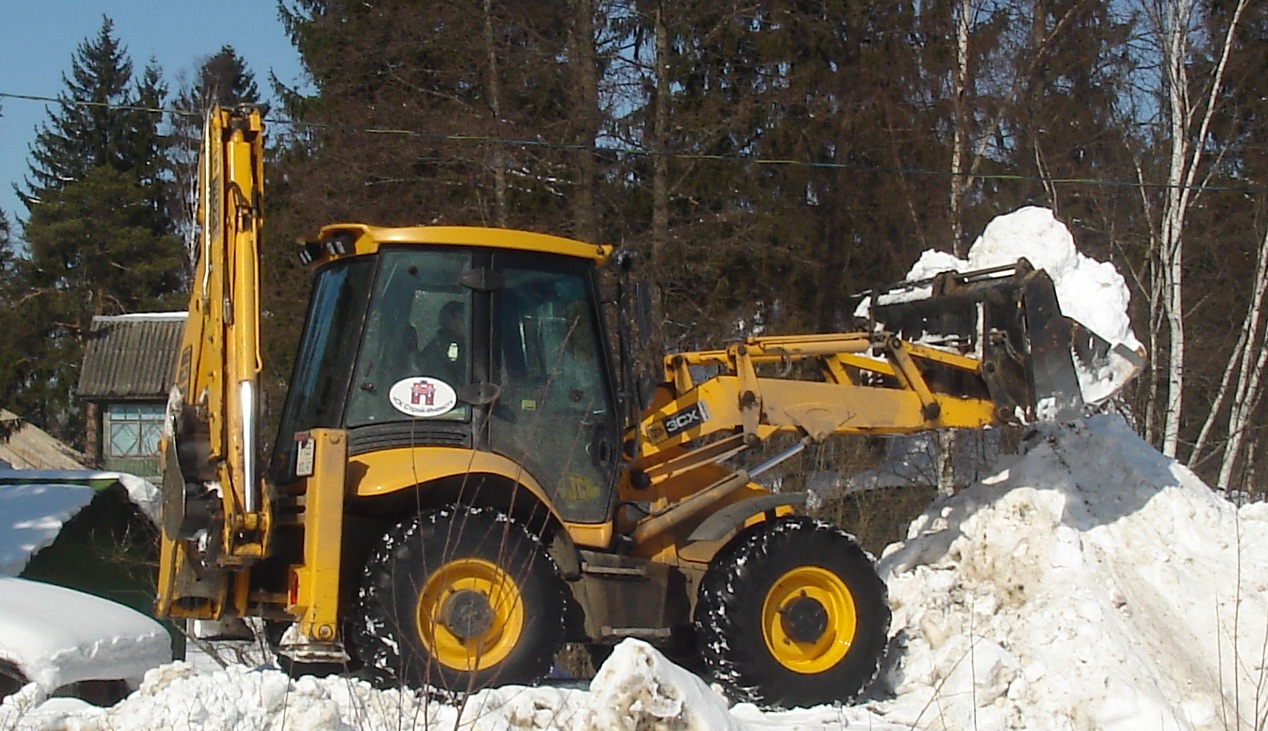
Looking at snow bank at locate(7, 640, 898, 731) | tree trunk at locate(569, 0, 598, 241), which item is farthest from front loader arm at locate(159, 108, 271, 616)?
tree trunk at locate(569, 0, 598, 241)

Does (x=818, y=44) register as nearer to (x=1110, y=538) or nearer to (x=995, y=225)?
(x=995, y=225)

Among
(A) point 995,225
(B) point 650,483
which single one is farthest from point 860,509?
(B) point 650,483

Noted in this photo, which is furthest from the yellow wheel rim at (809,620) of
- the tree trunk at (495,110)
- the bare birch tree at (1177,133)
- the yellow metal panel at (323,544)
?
the tree trunk at (495,110)

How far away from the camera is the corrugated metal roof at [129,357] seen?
31344mm

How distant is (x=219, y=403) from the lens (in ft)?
20.9

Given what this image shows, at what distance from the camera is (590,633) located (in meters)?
7.05

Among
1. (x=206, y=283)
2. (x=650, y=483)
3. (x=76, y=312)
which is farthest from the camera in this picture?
(x=76, y=312)

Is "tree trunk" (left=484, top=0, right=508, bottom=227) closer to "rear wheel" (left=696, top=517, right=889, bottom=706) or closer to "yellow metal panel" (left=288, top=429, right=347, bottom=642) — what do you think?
"rear wheel" (left=696, top=517, right=889, bottom=706)

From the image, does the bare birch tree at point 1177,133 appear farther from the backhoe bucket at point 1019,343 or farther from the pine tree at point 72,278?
the pine tree at point 72,278

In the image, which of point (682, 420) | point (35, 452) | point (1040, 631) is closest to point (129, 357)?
point (35, 452)

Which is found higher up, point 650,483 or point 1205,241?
point 1205,241

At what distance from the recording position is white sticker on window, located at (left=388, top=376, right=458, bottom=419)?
6.75m

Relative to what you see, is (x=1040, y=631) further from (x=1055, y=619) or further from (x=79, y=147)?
(x=79, y=147)

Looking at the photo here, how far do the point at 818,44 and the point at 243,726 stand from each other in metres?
15.4
